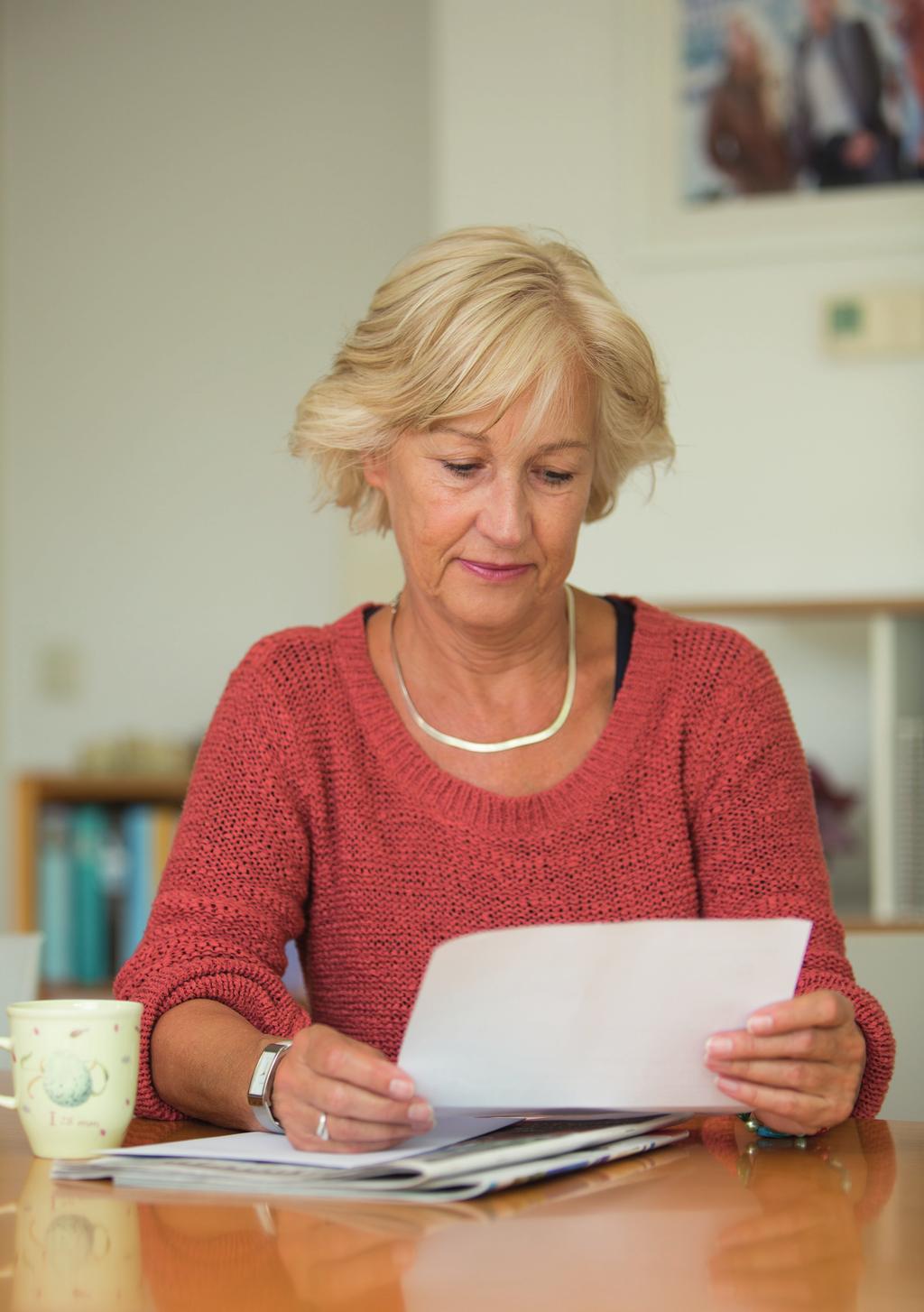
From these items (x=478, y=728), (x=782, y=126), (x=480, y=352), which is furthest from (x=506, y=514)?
(x=782, y=126)

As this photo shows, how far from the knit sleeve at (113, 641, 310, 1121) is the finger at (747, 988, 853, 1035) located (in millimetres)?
401

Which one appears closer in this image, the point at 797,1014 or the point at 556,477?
the point at 797,1014

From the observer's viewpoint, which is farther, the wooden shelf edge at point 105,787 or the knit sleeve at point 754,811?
the wooden shelf edge at point 105,787

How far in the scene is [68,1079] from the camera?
3.28ft

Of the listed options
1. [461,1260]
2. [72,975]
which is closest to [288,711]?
[461,1260]

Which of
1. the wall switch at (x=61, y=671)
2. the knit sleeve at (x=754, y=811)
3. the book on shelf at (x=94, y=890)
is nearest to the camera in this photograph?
the knit sleeve at (x=754, y=811)

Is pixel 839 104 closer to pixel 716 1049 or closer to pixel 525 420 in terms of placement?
pixel 525 420

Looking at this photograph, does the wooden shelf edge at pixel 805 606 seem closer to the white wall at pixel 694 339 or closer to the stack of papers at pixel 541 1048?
the white wall at pixel 694 339

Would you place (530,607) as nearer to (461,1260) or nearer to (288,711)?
→ (288,711)

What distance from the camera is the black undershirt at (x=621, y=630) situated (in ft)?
5.18

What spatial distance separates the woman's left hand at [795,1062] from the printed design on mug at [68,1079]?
38 centimetres

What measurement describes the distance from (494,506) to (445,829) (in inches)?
11.5

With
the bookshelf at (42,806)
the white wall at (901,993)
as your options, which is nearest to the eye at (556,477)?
the white wall at (901,993)

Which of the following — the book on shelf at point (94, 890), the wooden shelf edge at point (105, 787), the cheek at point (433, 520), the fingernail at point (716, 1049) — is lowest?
the book on shelf at point (94, 890)
